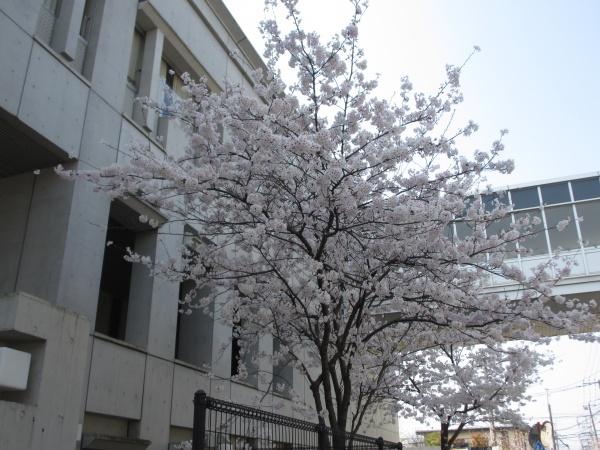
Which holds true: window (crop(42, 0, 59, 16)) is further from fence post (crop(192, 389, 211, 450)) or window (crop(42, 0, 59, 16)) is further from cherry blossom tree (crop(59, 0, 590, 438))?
fence post (crop(192, 389, 211, 450))

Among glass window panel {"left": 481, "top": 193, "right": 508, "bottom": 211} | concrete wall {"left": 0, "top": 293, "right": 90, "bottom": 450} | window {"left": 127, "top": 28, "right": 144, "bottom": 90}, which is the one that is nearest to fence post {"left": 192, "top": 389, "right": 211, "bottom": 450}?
concrete wall {"left": 0, "top": 293, "right": 90, "bottom": 450}

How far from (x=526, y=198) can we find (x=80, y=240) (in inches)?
603

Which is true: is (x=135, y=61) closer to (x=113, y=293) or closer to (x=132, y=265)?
(x=132, y=265)

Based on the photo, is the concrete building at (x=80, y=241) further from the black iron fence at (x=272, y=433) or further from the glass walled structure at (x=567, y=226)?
the glass walled structure at (x=567, y=226)

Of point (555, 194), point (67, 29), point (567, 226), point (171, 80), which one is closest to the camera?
point (67, 29)

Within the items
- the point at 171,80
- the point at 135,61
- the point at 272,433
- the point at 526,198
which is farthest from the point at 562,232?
the point at 272,433

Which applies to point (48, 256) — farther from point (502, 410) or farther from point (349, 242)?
point (502, 410)

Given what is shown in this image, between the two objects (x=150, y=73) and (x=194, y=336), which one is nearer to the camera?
(x=150, y=73)

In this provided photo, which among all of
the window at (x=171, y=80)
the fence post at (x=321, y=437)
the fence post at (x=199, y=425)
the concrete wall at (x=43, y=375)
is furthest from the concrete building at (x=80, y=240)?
the fence post at (x=321, y=437)

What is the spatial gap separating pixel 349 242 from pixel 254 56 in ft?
29.8

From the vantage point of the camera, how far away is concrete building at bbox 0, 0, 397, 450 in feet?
19.0

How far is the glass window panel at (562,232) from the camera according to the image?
57.2 ft

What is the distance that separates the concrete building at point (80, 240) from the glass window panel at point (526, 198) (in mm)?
11961

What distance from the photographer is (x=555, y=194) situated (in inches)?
724
